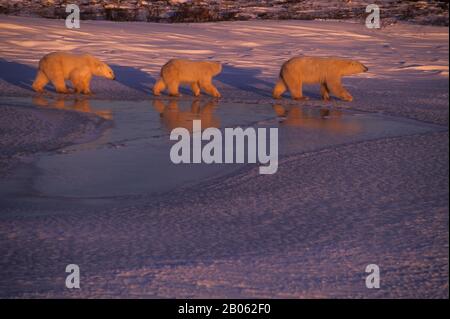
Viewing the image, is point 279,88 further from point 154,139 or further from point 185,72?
point 154,139

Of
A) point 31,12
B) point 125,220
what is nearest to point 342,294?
point 125,220

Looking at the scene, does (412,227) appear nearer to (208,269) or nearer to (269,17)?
(208,269)

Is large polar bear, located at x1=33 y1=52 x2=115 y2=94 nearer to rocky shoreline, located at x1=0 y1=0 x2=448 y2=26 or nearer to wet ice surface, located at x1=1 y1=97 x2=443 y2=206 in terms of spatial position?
wet ice surface, located at x1=1 y1=97 x2=443 y2=206

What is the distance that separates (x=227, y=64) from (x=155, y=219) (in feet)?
33.2

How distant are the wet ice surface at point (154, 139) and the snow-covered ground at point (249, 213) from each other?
37 mm

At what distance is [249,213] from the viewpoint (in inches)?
213

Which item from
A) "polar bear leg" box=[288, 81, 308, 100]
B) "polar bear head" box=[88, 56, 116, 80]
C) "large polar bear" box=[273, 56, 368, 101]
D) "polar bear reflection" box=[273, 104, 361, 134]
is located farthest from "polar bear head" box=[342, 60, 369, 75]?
"polar bear head" box=[88, 56, 116, 80]

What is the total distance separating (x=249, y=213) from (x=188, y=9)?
1850cm

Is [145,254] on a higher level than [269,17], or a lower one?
lower

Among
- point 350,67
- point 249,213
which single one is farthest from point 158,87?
point 249,213

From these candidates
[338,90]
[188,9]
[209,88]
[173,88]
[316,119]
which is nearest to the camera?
[316,119]

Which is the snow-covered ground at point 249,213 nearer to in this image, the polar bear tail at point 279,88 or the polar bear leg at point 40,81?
the polar bear tail at point 279,88

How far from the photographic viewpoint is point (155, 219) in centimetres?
530

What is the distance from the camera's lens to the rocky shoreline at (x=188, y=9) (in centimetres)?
2225
